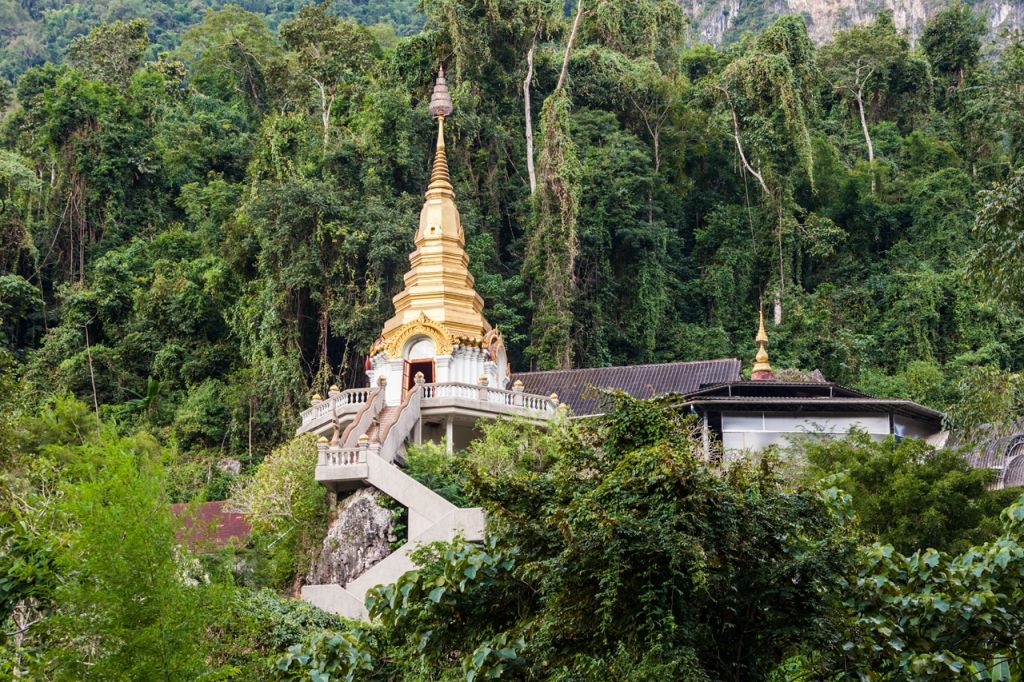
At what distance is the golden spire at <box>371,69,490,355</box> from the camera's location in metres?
34.6

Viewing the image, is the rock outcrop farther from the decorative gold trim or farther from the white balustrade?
the decorative gold trim

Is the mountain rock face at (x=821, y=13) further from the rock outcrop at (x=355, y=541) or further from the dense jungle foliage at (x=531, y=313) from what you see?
the rock outcrop at (x=355, y=541)

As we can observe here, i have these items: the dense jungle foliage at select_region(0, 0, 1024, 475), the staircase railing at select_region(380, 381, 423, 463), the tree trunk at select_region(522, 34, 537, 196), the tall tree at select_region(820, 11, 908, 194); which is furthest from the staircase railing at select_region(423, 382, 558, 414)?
the tall tree at select_region(820, 11, 908, 194)

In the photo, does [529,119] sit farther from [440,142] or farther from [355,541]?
[355,541]

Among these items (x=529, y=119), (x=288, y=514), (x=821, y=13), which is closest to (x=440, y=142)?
(x=529, y=119)

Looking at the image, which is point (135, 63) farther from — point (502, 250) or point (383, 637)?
point (383, 637)

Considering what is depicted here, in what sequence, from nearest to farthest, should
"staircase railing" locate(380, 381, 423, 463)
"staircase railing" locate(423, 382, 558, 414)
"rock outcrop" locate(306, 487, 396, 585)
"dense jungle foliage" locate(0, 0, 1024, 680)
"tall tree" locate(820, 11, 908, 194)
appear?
"dense jungle foliage" locate(0, 0, 1024, 680)
"rock outcrop" locate(306, 487, 396, 585)
"staircase railing" locate(380, 381, 423, 463)
"staircase railing" locate(423, 382, 558, 414)
"tall tree" locate(820, 11, 908, 194)

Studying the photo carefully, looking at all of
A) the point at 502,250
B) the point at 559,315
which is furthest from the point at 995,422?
the point at 502,250

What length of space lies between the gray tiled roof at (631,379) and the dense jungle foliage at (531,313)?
150 inches

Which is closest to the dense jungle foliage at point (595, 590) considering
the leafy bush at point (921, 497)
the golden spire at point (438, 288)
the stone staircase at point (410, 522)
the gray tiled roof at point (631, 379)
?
the stone staircase at point (410, 522)

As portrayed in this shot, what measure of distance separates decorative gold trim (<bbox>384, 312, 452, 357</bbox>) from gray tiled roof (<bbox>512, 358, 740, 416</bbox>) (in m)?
2.27

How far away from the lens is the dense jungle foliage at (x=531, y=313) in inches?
586

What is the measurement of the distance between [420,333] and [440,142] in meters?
7.60

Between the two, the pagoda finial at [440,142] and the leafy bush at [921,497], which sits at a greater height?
the pagoda finial at [440,142]
